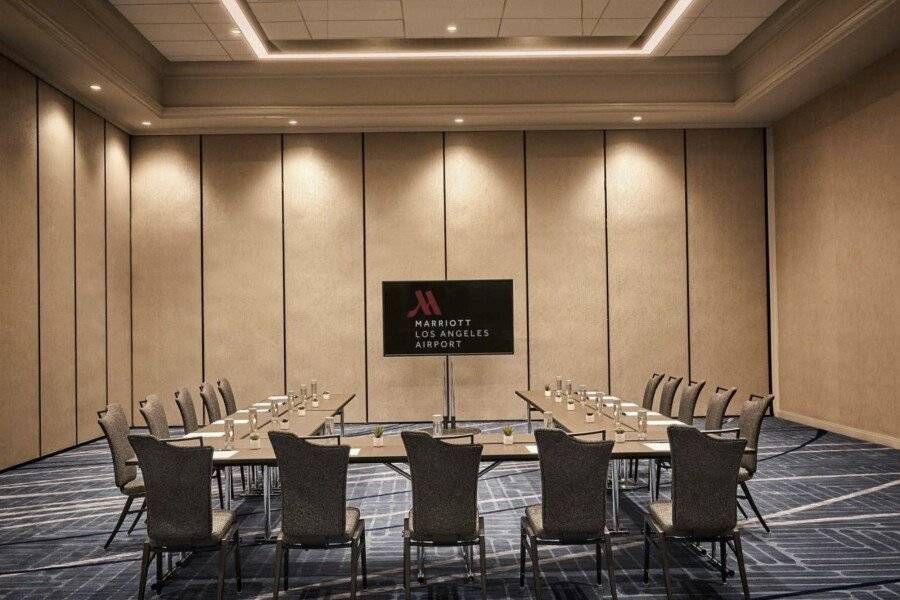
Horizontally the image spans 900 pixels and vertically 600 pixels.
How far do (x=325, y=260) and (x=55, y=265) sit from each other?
356 cm

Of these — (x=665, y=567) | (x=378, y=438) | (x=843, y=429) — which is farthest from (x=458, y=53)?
(x=665, y=567)

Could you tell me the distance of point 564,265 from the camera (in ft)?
36.1

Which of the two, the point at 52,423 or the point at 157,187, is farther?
the point at 157,187

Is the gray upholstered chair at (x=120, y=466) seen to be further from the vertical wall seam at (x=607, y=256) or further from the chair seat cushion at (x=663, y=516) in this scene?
the vertical wall seam at (x=607, y=256)

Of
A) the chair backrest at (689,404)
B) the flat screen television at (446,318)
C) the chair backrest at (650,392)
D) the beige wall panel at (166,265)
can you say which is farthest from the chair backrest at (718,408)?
the beige wall panel at (166,265)

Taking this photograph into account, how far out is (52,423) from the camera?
333 inches

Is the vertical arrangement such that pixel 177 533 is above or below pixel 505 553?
above

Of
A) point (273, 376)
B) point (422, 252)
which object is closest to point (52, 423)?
point (273, 376)

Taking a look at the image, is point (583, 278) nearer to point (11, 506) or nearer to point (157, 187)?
point (157, 187)

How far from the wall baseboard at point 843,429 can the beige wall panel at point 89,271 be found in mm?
9241

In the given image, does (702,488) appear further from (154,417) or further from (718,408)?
(154,417)

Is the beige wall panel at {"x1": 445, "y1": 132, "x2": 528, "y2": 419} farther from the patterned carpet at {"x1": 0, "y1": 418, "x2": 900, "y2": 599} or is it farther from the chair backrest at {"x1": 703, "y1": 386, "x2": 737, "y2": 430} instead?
the chair backrest at {"x1": 703, "y1": 386, "x2": 737, "y2": 430}

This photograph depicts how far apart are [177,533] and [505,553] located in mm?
2053

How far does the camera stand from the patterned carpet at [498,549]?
420cm
